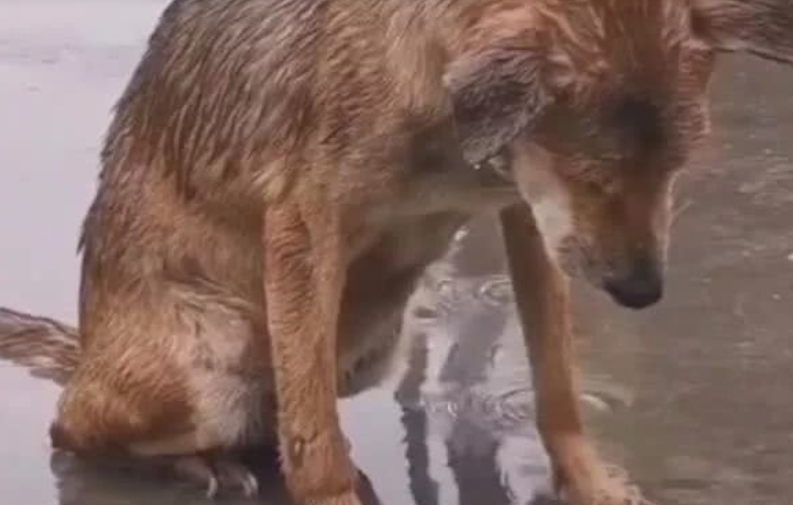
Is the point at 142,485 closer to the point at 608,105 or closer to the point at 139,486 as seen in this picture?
the point at 139,486

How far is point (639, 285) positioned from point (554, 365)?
0.88 m

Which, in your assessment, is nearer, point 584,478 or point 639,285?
point 639,285

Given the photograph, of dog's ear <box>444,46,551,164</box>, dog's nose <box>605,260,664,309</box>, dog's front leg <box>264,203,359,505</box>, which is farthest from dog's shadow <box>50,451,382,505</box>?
dog's ear <box>444,46,551,164</box>

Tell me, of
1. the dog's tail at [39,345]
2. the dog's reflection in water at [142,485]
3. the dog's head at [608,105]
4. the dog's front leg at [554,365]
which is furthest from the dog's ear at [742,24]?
the dog's tail at [39,345]

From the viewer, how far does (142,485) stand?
5945mm

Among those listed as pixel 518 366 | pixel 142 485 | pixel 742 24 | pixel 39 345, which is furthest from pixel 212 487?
pixel 742 24

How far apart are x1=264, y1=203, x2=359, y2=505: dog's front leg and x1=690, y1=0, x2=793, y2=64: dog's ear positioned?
0.96m

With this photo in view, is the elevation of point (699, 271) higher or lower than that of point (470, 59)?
lower

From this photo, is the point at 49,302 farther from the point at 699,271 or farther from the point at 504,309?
the point at 699,271

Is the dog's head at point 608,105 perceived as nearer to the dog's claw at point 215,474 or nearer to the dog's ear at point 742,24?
the dog's ear at point 742,24

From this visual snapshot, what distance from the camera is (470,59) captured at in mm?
4863

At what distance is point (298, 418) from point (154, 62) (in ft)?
3.26

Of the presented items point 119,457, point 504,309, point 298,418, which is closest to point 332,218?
point 298,418

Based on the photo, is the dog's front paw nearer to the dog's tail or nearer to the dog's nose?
the dog's nose
